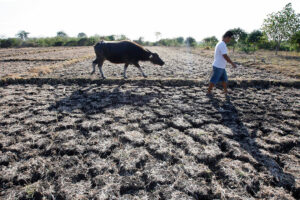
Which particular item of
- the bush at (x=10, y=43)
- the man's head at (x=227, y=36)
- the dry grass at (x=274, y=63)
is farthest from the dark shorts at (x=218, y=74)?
the bush at (x=10, y=43)

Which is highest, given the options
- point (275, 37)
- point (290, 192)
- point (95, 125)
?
point (275, 37)

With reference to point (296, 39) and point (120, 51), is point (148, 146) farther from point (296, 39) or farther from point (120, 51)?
point (296, 39)

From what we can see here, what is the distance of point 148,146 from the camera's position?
2.49 meters

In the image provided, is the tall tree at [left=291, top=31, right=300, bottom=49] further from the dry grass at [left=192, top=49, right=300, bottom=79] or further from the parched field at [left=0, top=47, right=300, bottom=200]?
the parched field at [left=0, top=47, right=300, bottom=200]

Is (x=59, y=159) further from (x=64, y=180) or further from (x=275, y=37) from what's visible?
(x=275, y=37)

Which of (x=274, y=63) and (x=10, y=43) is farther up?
(x=10, y=43)

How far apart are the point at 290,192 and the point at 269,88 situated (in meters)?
4.24

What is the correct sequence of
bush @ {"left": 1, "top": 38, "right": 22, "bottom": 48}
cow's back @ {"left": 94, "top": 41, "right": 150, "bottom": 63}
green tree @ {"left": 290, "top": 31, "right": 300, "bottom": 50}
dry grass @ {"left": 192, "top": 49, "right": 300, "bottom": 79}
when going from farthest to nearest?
bush @ {"left": 1, "top": 38, "right": 22, "bottom": 48}
green tree @ {"left": 290, "top": 31, "right": 300, "bottom": 50}
dry grass @ {"left": 192, "top": 49, "right": 300, "bottom": 79}
cow's back @ {"left": 94, "top": 41, "right": 150, "bottom": 63}

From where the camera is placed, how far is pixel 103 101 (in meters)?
4.15

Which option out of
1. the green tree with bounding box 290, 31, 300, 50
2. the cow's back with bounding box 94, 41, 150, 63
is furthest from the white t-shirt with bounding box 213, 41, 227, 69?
the green tree with bounding box 290, 31, 300, 50

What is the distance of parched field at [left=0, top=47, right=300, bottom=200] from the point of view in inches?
71.8

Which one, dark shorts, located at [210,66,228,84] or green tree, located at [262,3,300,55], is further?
green tree, located at [262,3,300,55]

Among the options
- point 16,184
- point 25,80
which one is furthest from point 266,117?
point 25,80

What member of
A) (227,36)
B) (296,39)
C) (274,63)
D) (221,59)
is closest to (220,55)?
(221,59)
